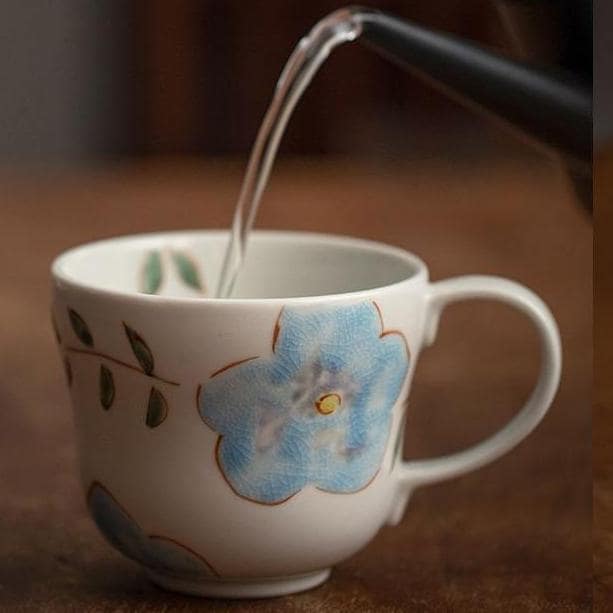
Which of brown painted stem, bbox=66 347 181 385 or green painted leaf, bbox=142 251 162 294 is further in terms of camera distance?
green painted leaf, bbox=142 251 162 294

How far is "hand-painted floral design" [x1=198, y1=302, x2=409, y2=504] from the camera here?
387 millimetres

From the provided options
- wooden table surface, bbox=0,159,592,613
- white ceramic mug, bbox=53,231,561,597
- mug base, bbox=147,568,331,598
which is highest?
white ceramic mug, bbox=53,231,561,597

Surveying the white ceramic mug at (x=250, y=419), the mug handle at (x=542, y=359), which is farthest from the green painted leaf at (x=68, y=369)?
the mug handle at (x=542, y=359)

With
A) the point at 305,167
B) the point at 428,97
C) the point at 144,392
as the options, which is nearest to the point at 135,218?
the point at 305,167

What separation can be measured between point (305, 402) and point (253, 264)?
0.12 m

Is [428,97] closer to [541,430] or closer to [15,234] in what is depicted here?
[15,234]

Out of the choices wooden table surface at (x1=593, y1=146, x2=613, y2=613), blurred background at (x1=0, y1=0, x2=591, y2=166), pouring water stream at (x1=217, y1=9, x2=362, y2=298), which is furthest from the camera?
blurred background at (x1=0, y1=0, x2=591, y2=166)

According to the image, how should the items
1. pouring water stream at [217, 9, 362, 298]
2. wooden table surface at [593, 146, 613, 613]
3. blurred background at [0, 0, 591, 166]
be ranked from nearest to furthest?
wooden table surface at [593, 146, 613, 613]
pouring water stream at [217, 9, 362, 298]
blurred background at [0, 0, 591, 166]

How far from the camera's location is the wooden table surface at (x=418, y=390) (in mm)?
424

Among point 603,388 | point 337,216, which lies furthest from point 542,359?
point 337,216

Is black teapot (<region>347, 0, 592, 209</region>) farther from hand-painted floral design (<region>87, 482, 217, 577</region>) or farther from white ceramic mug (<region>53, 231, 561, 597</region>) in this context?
hand-painted floral design (<region>87, 482, 217, 577</region>)

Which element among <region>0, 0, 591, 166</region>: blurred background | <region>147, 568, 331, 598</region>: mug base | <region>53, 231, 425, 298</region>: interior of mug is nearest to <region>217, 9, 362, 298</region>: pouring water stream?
<region>53, 231, 425, 298</region>: interior of mug

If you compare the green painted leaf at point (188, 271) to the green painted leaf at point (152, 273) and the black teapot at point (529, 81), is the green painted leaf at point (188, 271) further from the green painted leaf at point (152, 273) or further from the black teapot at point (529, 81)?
the black teapot at point (529, 81)

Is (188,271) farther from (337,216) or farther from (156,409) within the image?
(337,216)
